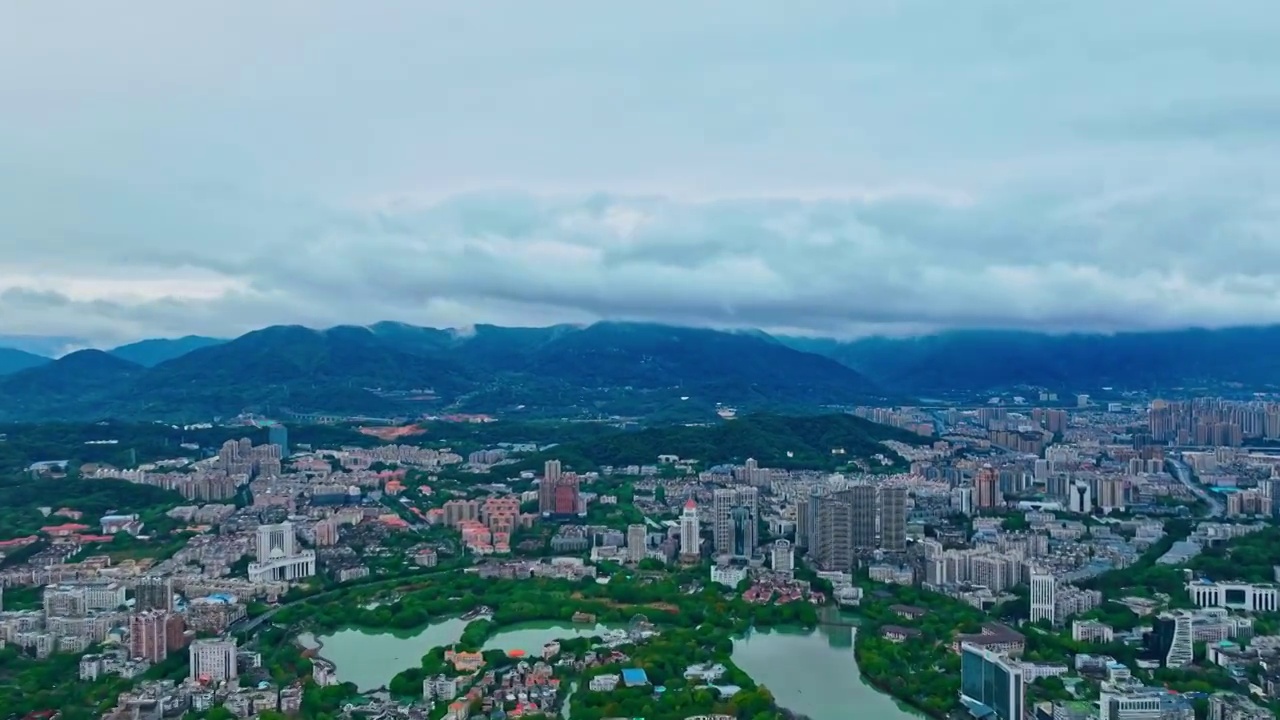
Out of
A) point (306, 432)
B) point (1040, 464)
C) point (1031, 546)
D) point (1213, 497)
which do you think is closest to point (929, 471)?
point (1040, 464)

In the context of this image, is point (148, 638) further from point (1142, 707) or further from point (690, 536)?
point (1142, 707)

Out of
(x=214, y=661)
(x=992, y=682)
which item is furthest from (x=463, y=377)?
(x=992, y=682)

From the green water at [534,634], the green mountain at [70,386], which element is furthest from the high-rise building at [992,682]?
the green mountain at [70,386]

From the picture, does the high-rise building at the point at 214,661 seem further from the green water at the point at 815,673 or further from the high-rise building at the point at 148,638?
the green water at the point at 815,673

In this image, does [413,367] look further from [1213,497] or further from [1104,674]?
[1104,674]

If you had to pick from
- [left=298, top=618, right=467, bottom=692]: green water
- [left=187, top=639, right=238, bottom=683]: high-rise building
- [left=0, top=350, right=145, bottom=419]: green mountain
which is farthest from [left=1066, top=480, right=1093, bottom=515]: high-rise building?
[left=0, top=350, right=145, bottom=419]: green mountain

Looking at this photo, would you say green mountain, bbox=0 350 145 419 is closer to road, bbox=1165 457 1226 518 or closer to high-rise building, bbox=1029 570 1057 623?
road, bbox=1165 457 1226 518
